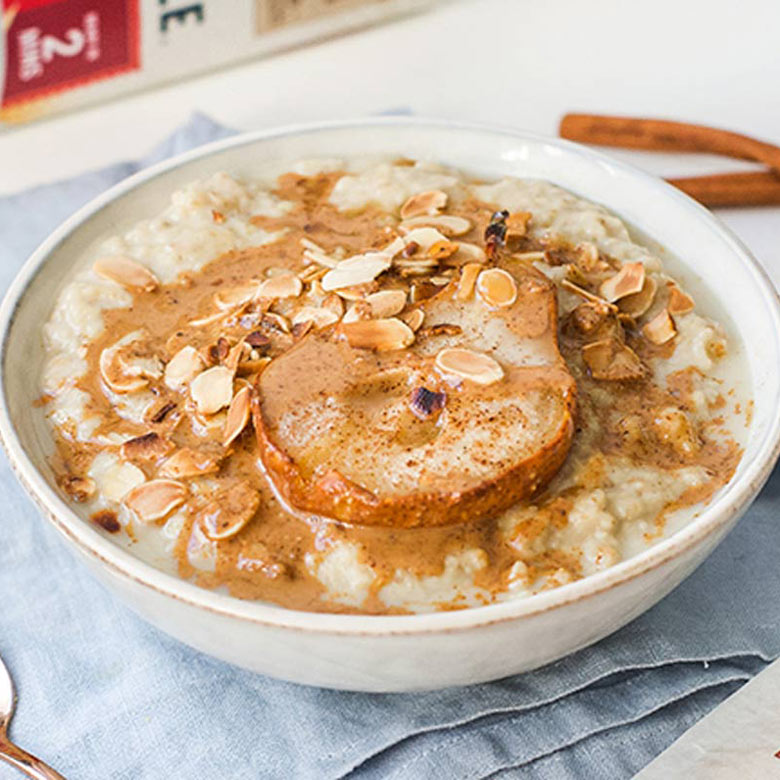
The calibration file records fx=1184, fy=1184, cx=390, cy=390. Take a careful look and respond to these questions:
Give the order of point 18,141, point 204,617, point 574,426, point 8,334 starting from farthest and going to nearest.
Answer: point 18,141, point 8,334, point 574,426, point 204,617

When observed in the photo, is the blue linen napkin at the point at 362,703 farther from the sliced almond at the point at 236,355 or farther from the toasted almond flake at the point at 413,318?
the toasted almond flake at the point at 413,318

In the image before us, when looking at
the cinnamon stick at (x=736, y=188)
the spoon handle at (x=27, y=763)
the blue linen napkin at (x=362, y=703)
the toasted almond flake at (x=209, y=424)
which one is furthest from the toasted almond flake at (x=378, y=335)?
the cinnamon stick at (x=736, y=188)

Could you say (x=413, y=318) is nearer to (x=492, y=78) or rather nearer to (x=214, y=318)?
(x=214, y=318)

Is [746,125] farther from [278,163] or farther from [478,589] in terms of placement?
[478,589]

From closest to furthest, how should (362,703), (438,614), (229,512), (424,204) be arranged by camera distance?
(438,614)
(229,512)
(362,703)
(424,204)

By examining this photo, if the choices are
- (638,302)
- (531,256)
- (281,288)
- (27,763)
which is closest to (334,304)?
(281,288)

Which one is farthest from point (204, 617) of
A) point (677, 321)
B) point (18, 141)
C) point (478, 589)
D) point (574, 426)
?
point (18, 141)
